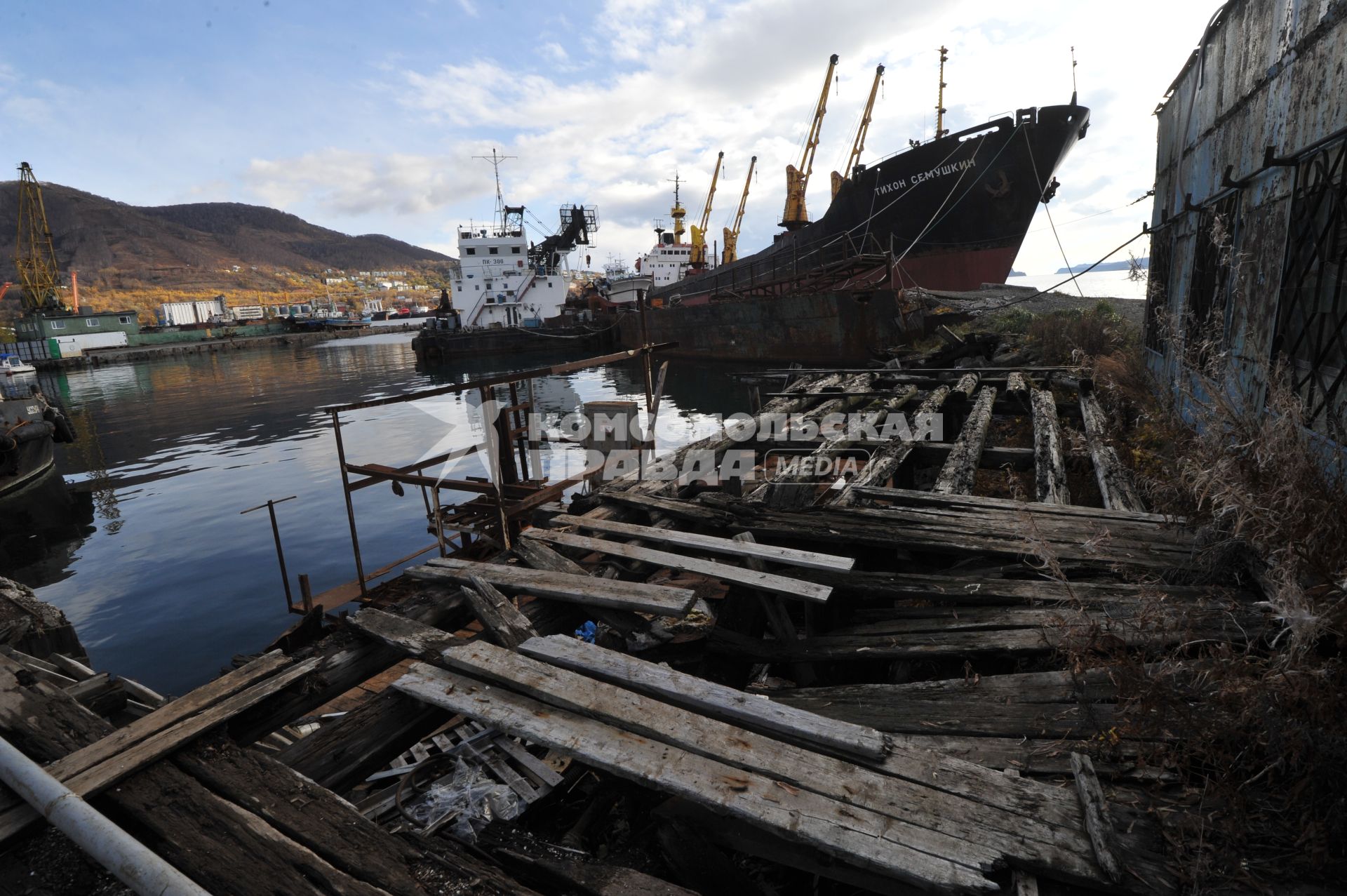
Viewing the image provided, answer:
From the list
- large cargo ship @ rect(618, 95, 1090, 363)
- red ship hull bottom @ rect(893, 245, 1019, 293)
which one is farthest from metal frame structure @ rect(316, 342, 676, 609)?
red ship hull bottom @ rect(893, 245, 1019, 293)

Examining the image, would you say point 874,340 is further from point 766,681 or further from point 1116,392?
point 766,681

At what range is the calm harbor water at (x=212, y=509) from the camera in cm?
966

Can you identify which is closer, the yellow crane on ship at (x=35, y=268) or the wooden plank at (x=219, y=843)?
the wooden plank at (x=219, y=843)

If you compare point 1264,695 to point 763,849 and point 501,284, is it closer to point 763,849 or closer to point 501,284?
point 763,849

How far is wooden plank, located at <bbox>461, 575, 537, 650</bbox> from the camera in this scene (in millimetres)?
3574

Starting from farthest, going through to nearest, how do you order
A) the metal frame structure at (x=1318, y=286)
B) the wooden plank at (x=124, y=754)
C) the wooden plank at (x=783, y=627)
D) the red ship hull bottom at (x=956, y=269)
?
the red ship hull bottom at (x=956, y=269), the metal frame structure at (x=1318, y=286), the wooden plank at (x=783, y=627), the wooden plank at (x=124, y=754)

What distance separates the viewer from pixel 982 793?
2.29 metres

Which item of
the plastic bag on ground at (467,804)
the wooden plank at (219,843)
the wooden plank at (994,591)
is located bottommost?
A: the plastic bag on ground at (467,804)

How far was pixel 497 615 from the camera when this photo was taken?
3.79 metres

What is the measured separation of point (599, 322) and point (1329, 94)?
43.6 m

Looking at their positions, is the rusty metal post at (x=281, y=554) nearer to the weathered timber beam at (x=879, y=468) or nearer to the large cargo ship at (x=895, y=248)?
the weathered timber beam at (x=879, y=468)

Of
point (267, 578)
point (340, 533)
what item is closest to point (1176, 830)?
point (267, 578)

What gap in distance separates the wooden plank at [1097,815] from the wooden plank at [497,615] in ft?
8.83

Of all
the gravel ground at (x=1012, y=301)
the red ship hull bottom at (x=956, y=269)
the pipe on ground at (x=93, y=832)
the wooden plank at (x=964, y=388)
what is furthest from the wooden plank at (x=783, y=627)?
the red ship hull bottom at (x=956, y=269)
